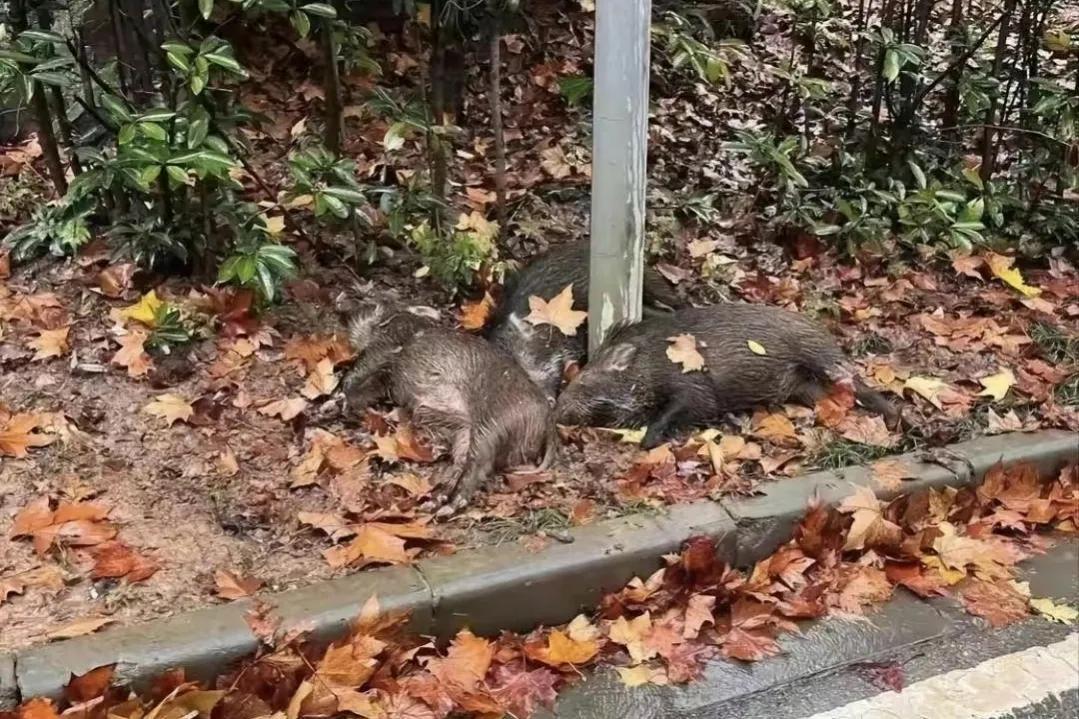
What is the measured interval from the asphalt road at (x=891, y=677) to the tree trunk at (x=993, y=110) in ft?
10.4

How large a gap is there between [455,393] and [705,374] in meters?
1.01

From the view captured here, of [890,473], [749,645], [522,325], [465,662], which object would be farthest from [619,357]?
[465,662]

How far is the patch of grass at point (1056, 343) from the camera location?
4.70 metres

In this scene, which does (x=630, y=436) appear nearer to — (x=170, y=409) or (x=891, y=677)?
(x=891, y=677)

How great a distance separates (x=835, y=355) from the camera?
4309 millimetres

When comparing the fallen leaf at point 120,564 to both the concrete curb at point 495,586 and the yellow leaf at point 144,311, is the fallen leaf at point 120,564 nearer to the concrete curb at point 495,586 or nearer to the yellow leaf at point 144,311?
the concrete curb at point 495,586

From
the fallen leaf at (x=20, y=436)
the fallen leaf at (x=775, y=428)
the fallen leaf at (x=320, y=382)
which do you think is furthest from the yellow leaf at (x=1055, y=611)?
the fallen leaf at (x=20, y=436)

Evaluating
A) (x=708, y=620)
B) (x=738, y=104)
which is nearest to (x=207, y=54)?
(x=708, y=620)

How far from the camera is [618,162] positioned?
3.92 metres

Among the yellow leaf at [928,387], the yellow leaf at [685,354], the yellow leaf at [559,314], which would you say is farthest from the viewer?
the yellow leaf at [559,314]

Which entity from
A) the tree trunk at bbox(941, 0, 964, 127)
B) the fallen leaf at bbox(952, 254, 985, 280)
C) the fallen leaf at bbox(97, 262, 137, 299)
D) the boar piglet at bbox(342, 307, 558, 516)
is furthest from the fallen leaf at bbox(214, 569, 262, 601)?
the tree trunk at bbox(941, 0, 964, 127)

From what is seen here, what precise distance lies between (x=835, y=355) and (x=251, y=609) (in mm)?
2573

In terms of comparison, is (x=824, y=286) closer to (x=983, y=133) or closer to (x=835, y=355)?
(x=835, y=355)

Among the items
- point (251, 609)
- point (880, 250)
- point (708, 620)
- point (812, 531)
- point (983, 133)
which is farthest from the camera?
point (983, 133)
